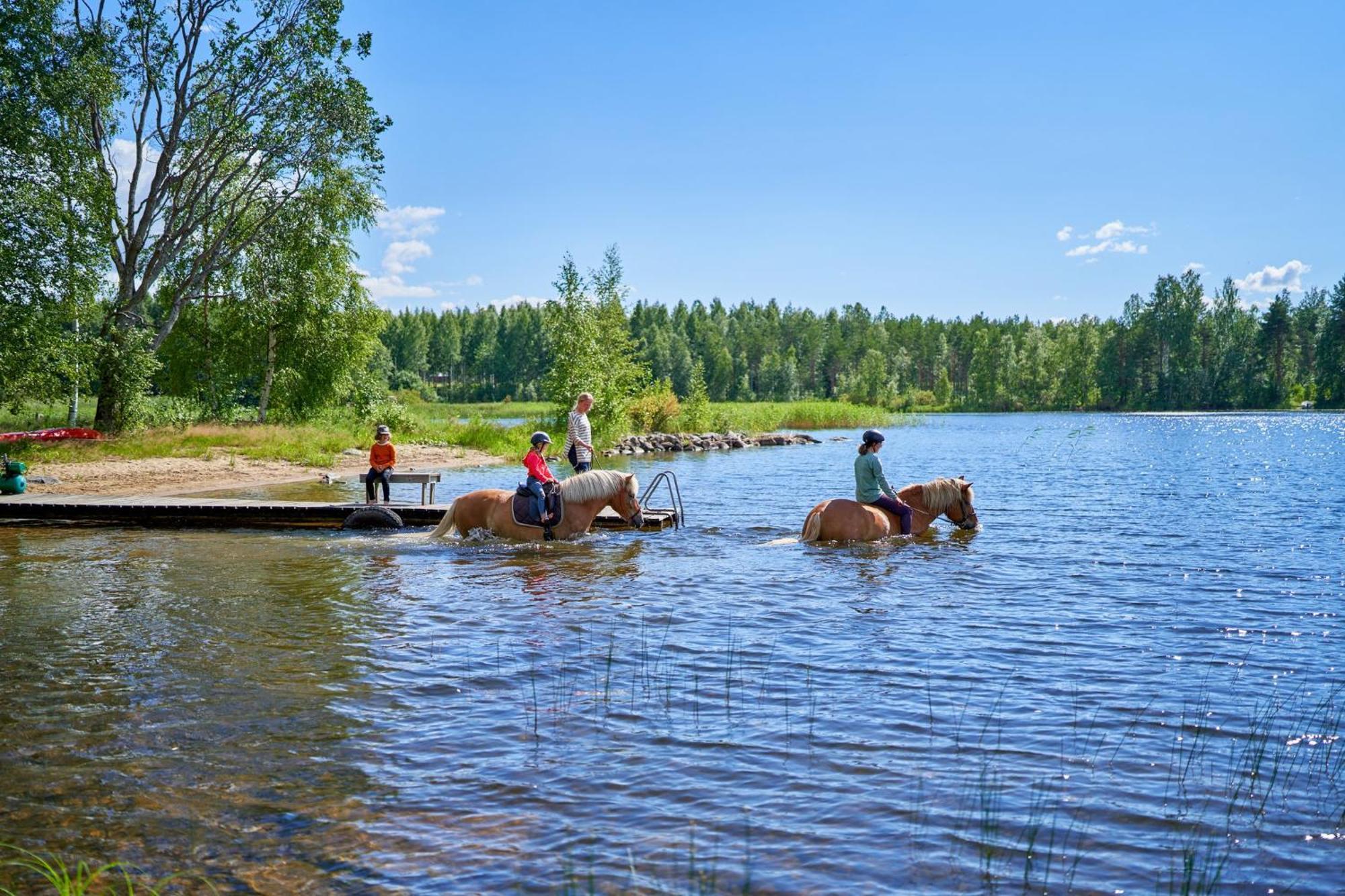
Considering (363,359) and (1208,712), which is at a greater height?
(363,359)

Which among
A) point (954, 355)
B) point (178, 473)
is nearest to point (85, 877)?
point (178, 473)

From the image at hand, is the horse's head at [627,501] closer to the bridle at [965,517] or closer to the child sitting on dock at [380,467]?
the child sitting on dock at [380,467]

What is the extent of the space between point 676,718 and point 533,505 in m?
8.93

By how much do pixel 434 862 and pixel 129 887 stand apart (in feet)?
4.94

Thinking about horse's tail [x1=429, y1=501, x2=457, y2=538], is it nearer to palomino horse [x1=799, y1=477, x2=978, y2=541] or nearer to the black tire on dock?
the black tire on dock

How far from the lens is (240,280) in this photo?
4372 centimetres

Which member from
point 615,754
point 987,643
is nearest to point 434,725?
point 615,754

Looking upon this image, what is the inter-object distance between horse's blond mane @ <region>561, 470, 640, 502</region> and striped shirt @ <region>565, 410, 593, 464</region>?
0.58 meters

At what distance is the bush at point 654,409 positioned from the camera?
194 feet

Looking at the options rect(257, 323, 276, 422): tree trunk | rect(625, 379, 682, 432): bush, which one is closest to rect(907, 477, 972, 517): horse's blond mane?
rect(257, 323, 276, 422): tree trunk

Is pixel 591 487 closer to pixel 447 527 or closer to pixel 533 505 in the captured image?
pixel 533 505

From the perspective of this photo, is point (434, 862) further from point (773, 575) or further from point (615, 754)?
point (773, 575)

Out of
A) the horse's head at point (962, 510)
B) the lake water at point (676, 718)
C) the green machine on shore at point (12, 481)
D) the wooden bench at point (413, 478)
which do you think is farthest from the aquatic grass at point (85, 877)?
the green machine on shore at point (12, 481)

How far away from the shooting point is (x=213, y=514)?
65.6 ft
